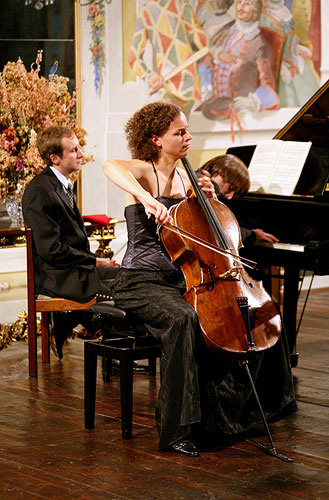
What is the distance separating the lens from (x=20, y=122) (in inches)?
214

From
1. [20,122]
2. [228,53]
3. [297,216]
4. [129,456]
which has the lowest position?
[129,456]

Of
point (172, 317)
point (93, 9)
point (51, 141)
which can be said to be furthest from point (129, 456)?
point (93, 9)

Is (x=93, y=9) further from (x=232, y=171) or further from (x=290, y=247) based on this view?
(x=290, y=247)

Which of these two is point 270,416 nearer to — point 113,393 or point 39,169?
point 113,393

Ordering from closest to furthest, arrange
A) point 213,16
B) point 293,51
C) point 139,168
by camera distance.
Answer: point 139,168 → point 213,16 → point 293,51

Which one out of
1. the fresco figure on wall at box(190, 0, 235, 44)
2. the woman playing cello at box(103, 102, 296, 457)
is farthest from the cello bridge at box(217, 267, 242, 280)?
the fresco figure on wall at box(190, 0, 235, 44)

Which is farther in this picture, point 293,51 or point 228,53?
point 293,51

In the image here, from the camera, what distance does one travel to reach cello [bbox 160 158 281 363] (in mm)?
3352

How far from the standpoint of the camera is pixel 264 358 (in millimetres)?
3707

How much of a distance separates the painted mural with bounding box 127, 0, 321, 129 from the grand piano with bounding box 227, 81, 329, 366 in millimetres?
1837

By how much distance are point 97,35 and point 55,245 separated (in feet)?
7.58

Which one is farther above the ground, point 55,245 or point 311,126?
point 311,126

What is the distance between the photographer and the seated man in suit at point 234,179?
15.5 ft

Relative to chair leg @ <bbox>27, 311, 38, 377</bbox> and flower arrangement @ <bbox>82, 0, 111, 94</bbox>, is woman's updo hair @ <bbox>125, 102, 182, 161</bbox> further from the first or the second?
flower arrangement @ <bbox>82, 0, 111, 94</bbox>
